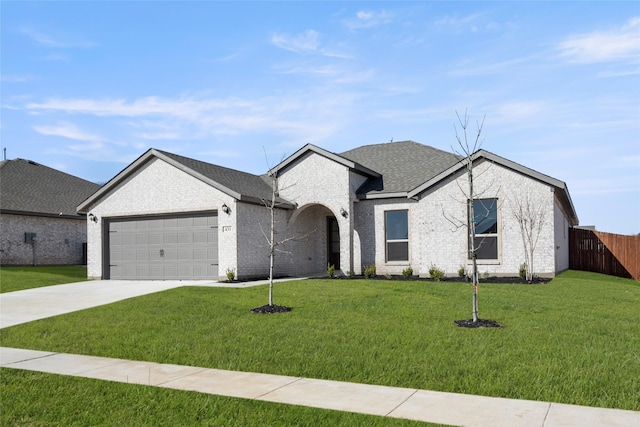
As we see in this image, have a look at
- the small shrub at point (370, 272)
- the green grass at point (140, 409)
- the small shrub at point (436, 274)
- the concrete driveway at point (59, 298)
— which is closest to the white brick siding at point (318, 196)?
the small shrub at point (370, 272)

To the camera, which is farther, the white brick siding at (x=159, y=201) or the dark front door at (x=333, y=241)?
the dark front door at (x=333, y=241)

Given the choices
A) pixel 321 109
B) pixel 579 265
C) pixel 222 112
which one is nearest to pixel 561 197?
pixel 579 265

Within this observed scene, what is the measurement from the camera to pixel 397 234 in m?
22.3

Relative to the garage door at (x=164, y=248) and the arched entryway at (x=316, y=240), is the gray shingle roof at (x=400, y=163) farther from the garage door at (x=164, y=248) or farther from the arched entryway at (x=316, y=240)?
the garage door at (x=164, y=248)

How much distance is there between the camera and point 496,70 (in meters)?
15.5

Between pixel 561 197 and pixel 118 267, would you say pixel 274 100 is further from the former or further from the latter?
pixel 561 197

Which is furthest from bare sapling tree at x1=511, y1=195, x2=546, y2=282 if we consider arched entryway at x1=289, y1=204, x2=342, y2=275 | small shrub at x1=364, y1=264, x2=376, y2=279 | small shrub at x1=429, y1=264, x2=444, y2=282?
arched entryway at x1=289, y1=204, x2=342, y2=275

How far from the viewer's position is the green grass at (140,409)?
5.70 m

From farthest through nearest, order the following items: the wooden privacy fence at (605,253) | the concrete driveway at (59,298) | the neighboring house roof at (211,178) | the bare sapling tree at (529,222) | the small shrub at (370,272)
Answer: the wooden privacy fence at (605,253) < the small shrub at (370,272) < the neighboring house roof at (211,178) < the bare sapling tree at (529,222) < the concrete driveway at (59,298)

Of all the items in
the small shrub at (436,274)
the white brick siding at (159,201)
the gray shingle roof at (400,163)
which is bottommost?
the small shrub at (436,274)

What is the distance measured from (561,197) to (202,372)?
19116 millimetres

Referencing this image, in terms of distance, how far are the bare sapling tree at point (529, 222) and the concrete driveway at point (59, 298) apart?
11.9 meters

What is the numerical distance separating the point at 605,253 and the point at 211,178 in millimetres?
20448

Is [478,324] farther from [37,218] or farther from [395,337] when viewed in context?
[37,218]
